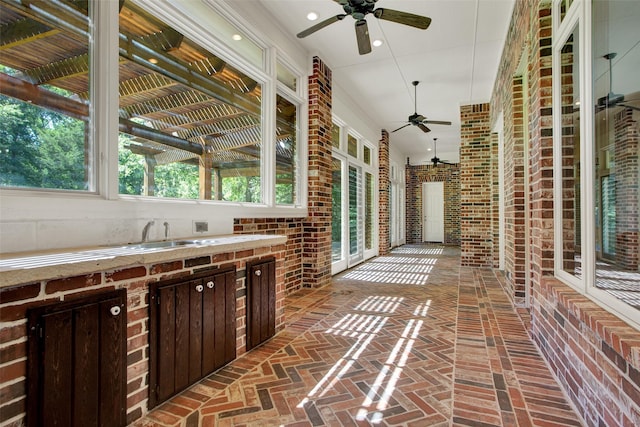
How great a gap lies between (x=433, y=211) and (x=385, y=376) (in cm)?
1132

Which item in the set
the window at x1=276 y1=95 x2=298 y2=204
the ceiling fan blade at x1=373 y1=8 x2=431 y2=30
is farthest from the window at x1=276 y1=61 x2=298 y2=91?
the ceiling fan blade at x1=373 y1=8 x2=431 y2=30

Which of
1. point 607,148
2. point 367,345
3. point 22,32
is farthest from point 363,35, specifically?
point 367,345

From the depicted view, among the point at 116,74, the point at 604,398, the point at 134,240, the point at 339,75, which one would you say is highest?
the point at 339,75

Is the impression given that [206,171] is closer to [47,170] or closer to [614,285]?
[47,170]

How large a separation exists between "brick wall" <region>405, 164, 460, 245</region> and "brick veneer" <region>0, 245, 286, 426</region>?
35.6 ft

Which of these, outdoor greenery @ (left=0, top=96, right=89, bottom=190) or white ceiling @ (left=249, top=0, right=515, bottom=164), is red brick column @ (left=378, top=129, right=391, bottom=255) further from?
outdoor greenery @ (left=0, top=96, right=89, bottom=190)

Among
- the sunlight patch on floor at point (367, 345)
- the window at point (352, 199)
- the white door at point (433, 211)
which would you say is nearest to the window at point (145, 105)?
the sunlight patch on floor at point (367, 345)

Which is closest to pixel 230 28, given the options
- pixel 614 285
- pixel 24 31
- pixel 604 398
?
pixel 24 31

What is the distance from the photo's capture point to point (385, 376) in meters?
2.21

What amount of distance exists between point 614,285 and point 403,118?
21.8ft

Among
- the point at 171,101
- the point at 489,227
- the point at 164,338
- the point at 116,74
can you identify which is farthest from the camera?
the point at 489,227

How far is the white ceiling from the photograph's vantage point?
367 cm

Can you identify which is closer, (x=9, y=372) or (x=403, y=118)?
(x=9, y=372)

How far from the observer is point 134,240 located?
227cm
